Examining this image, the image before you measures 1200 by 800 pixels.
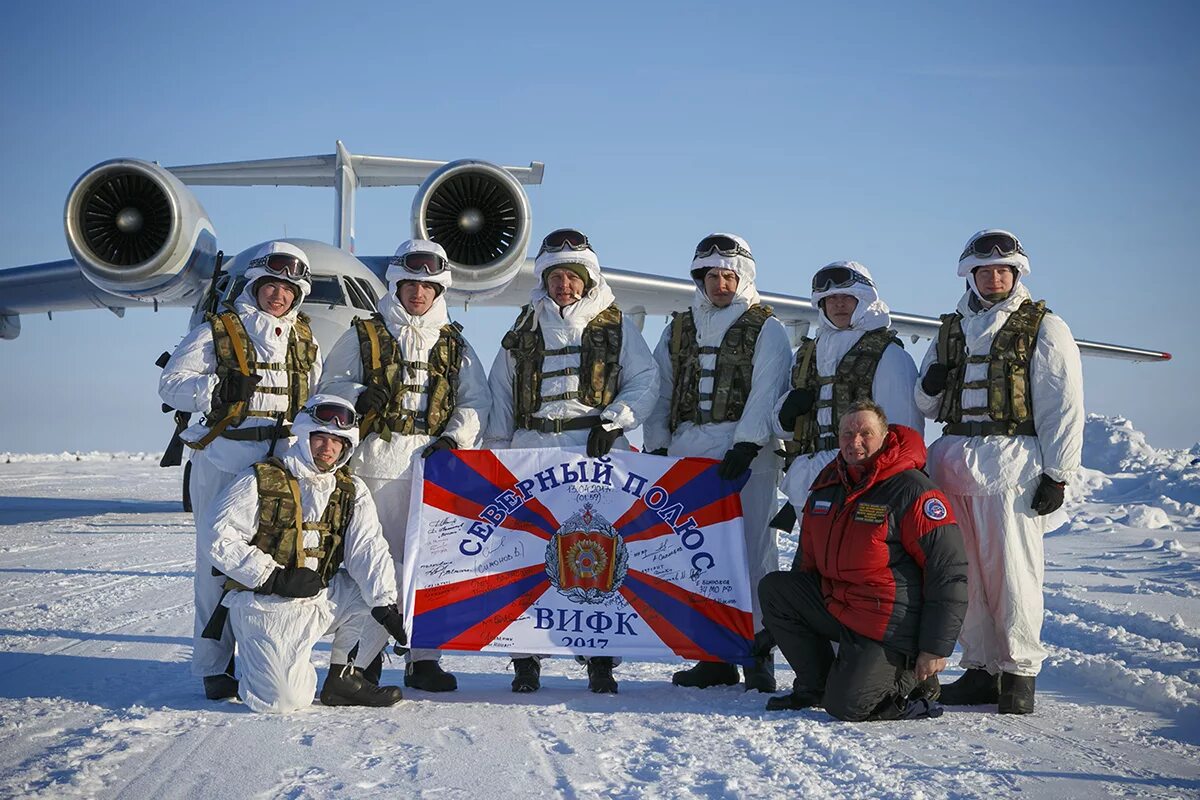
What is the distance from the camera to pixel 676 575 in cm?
506

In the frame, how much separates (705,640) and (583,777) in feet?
5.67

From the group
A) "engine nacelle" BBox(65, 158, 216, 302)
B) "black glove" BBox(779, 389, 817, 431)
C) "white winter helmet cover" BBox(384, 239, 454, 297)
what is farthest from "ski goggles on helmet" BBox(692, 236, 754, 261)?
"engine nacelle" BBox(65, 158, 216, 302)

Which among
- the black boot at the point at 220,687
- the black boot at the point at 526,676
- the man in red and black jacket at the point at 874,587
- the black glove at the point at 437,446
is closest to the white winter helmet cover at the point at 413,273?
the black glove at the point at 437,446

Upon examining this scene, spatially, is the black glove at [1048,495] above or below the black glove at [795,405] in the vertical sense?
below

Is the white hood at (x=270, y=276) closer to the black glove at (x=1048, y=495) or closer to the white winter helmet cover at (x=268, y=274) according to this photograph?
the white winter helmet cover at (x=268, y=274)

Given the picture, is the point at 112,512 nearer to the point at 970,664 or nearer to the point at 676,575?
the point at 676,575

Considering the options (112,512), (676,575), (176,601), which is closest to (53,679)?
(176,601)

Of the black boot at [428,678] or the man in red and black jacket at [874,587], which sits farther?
the black boot at [428,678]

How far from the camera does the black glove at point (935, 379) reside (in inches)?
189

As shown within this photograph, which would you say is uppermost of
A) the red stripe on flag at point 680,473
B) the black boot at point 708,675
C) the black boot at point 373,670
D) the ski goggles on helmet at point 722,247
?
the ski goggles on helmet at point 722,247

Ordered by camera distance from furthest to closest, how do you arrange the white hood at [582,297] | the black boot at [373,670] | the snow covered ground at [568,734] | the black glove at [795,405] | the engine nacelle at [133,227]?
the engine nacelle at [133,227] < the white hood at [582,297] < the black glove at [795,405] < the black boot at [373,670] < the snow covered ground at [568,734]

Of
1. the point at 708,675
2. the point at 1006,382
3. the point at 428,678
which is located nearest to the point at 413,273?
the point at 428,678

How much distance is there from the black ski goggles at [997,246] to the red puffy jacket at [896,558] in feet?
3.84

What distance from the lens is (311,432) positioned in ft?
14.8
